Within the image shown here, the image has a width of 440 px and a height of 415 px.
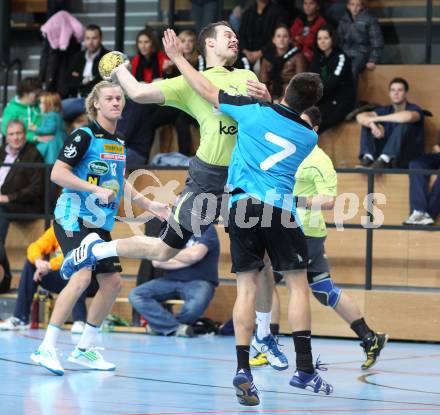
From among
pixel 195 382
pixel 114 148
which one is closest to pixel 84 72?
pixel 114 148

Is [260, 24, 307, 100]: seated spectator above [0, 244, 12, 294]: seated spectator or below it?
above

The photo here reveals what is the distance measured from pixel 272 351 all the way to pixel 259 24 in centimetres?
639

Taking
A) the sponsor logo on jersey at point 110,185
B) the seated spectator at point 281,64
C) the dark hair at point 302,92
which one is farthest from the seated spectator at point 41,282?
the dark hair at point 302,92

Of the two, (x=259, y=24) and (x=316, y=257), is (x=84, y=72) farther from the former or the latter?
(x=316, y=257)

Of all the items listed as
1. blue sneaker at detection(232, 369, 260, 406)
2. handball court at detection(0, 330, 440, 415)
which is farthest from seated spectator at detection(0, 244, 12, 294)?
blue sneaker at detection(232, 369, 260, 406)

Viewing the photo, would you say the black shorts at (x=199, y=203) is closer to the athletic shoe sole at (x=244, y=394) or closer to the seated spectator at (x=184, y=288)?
the athletic shoe sole at (x=244, y=394)

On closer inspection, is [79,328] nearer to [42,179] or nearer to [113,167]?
[42,179]

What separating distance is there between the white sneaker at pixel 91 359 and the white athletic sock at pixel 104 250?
898 millimetres

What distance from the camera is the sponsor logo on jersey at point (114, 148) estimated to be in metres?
8.50

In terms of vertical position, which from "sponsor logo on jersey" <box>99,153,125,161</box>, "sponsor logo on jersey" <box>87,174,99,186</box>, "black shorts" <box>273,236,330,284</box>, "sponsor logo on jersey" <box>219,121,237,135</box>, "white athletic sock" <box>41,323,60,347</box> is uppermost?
"sponsor logo on jersey" <box>219,121,237,135</box>

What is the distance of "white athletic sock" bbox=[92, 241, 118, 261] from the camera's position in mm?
7984

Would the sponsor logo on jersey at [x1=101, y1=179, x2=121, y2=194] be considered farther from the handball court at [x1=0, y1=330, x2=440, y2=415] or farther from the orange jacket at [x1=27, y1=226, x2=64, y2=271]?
the orange jacket at [x1=27, y1=226, x2=64, y2=271]

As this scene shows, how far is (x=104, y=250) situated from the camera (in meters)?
8.02

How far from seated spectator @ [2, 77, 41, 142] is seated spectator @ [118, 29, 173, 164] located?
1.29 meters
